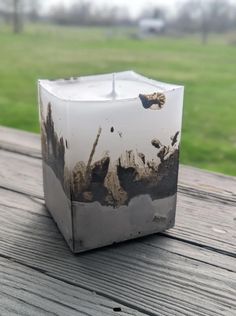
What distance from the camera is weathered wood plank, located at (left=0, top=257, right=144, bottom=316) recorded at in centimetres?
37

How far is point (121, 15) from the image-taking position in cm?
561

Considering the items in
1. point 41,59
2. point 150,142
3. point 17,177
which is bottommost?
point 41,59

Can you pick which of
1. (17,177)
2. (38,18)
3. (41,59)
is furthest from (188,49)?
(17,177)

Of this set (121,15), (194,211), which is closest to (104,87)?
(194,211)

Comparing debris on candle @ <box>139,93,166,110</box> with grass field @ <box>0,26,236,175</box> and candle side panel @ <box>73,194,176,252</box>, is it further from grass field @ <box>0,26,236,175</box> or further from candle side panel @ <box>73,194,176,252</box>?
grass field @ <box>0,26,236,175</box>

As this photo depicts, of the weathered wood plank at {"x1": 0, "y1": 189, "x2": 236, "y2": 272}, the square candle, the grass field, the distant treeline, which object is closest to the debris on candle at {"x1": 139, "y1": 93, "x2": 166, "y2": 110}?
the square candle

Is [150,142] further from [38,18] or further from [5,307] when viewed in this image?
[38,18]

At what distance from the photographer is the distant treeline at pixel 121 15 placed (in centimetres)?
407

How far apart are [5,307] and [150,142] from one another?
0.20 m

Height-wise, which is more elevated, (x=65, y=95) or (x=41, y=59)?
(x=65, y=95)

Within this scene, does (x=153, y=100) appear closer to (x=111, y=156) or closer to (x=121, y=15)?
(x=111, y=156)

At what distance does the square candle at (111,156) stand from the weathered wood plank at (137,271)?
0.02m

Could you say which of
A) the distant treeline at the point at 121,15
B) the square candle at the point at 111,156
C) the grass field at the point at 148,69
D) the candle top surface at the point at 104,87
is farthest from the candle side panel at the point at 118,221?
the distant treeline at the point at 121,15

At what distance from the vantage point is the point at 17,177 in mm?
629
